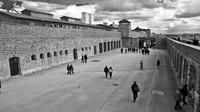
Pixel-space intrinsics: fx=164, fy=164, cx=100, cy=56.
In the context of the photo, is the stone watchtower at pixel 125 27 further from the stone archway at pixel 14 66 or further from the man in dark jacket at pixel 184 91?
the man in dark jacket at pixel 184 91

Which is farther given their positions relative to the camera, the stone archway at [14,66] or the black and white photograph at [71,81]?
the stone archway at [14,66]

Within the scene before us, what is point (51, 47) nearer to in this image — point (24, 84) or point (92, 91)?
point (24, 84)

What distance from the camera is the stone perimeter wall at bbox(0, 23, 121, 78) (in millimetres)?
17359

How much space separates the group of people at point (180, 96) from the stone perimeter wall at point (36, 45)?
1618cm

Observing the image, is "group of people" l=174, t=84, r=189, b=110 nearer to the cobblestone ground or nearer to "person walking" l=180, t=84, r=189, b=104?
"person walking" l=180, t=84, r=189, b=104

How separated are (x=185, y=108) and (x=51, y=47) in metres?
19.5

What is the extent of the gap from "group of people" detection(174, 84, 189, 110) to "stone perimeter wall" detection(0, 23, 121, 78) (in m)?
16.2

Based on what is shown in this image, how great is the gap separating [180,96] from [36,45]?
18.0 m

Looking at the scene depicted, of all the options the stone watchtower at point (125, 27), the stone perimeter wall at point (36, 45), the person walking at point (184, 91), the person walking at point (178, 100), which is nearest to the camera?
the person walking at point (178, 100)

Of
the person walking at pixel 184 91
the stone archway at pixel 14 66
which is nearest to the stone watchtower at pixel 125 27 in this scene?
the stone archway at pixel 14 66

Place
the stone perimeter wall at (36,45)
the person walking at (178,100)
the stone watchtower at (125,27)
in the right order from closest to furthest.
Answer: the person walking at (178,100) → the stone perimeter wall at (36,45) → the stone watchtower at (125,27)

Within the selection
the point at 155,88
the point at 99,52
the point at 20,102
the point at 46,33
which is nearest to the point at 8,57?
the point at 46,33

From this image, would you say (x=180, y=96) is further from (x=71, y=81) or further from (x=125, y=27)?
(x=125, y=27)

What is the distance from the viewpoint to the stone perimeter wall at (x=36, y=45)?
1736 centimetres
